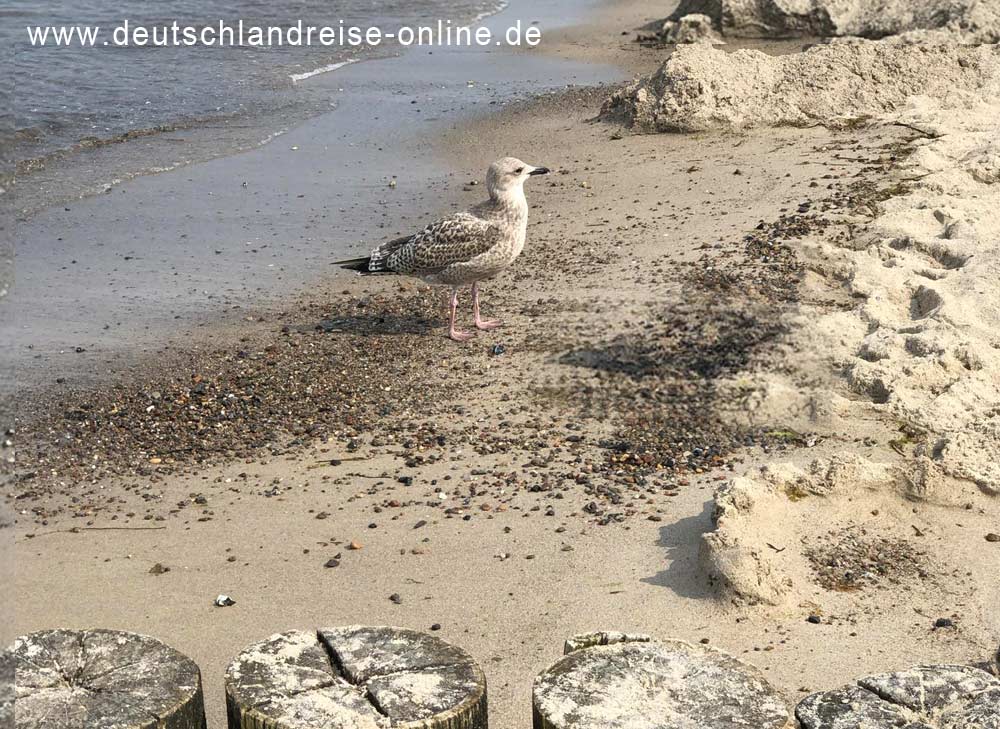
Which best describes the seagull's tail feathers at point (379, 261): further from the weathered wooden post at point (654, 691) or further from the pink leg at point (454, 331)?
the weathered wooden post at point (654, 691)

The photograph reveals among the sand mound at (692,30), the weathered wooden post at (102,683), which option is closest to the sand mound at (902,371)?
the weathered wooden post at (102,683)

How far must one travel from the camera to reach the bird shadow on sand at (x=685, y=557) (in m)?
4.82

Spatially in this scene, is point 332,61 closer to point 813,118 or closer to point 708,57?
point 708,57

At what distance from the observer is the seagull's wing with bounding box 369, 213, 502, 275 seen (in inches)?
324

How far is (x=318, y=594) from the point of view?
16.3ft

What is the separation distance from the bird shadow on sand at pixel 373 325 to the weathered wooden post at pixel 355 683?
5185 mm

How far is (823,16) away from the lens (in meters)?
17.9

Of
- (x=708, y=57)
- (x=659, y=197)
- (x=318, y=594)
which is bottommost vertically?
(x=318, y=594)

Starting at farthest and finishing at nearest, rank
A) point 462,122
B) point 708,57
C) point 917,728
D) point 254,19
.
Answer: point 254,19
point 462,122
point 708,57
point 917,728

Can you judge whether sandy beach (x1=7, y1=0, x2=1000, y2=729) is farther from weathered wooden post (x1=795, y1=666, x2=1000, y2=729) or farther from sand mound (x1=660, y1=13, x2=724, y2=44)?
sand mound (x1=660, y1=13, x2=724, y2=44)

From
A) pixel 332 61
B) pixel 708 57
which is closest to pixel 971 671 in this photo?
pixel 708 57

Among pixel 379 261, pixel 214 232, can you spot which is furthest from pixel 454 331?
pixel 214 232

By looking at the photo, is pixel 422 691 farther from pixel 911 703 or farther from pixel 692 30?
pixel 692 30

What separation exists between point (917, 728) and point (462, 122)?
39.3 feet
